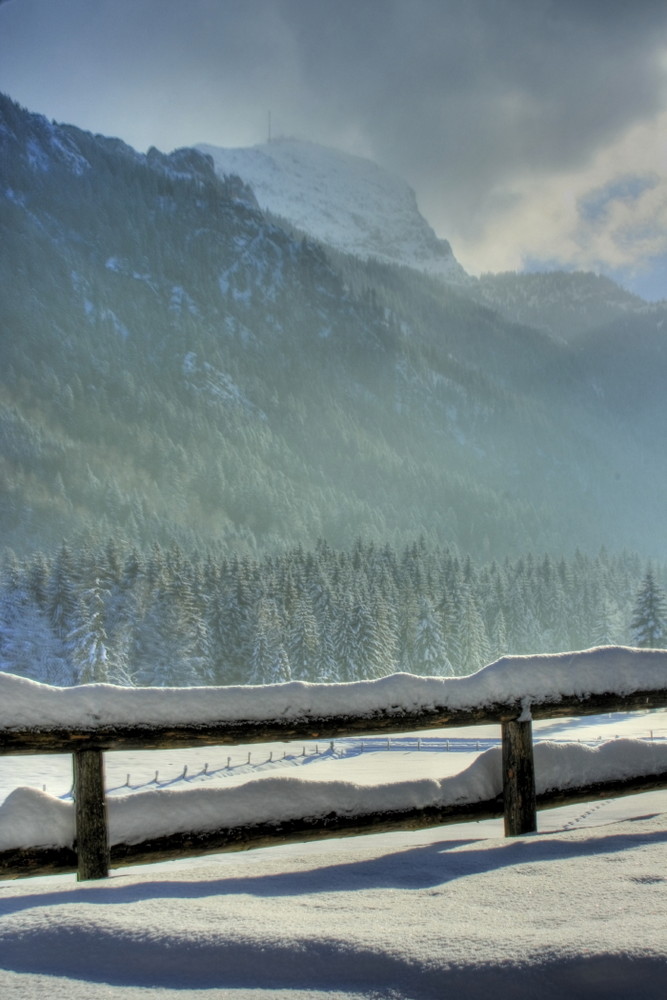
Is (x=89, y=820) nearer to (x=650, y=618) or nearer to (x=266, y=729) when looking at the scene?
(x=266, y=729)

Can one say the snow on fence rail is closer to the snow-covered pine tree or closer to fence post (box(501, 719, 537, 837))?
fence post (box(501, 719, 537, 837))

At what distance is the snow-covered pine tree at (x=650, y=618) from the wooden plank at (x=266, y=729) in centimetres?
5973

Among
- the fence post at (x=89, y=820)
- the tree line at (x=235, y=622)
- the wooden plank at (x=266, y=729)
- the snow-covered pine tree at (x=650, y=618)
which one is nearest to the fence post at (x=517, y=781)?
the wooden plank at (x=266, y=729)

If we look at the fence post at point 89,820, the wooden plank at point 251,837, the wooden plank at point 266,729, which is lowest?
the wooden plank at point 251,837

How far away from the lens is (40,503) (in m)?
189

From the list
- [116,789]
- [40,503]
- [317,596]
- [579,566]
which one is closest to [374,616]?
[317,596]

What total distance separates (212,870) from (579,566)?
13068 cm

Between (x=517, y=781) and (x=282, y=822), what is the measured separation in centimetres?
153

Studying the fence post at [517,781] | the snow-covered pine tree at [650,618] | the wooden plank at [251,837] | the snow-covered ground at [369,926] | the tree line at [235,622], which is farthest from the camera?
the tree line at [235,622]

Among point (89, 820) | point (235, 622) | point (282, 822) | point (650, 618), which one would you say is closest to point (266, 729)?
point (282, 822)

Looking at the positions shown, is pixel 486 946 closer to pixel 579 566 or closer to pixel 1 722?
pixel 1 722

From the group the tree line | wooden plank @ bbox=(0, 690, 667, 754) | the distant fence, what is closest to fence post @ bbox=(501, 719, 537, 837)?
the distant fence

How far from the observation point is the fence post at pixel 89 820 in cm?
389

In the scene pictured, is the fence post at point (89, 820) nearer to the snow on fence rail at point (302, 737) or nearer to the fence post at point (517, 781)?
the snow on fence rail at point (302, 737)
